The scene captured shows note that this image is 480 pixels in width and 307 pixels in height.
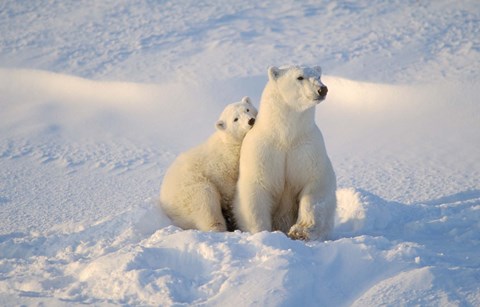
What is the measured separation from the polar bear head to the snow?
3.34 ft

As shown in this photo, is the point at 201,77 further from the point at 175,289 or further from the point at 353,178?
the point at 175,289

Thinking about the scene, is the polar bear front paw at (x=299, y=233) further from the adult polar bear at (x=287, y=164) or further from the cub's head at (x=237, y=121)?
the cub's head at (x=237, y=121)

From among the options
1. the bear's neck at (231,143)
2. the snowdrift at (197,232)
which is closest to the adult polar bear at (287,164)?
the bear's neck at (231,143)

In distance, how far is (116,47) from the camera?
11500mm

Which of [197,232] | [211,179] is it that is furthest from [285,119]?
[197,232]

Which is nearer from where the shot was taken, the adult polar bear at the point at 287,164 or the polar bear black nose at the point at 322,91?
the polar bear black nose at the point at 322,91

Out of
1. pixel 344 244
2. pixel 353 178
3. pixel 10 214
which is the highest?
pixel 344 244

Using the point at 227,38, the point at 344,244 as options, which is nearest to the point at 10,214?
the point at 344,244

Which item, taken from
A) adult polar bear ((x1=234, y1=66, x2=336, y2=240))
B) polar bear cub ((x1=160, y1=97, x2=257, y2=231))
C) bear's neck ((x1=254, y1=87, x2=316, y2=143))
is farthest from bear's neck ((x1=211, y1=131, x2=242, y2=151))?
bear's neck ((x1=254, y1=87, x2=316, y2=143))

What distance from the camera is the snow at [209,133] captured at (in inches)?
157

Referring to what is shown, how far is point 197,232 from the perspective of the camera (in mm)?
4543

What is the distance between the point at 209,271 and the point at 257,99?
5997mm

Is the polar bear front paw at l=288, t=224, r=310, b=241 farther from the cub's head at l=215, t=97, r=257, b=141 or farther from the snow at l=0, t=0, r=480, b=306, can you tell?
the cub's head at l=215, t=97, r=257, b=141

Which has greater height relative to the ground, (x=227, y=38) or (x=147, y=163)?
(x=227, y=38)
